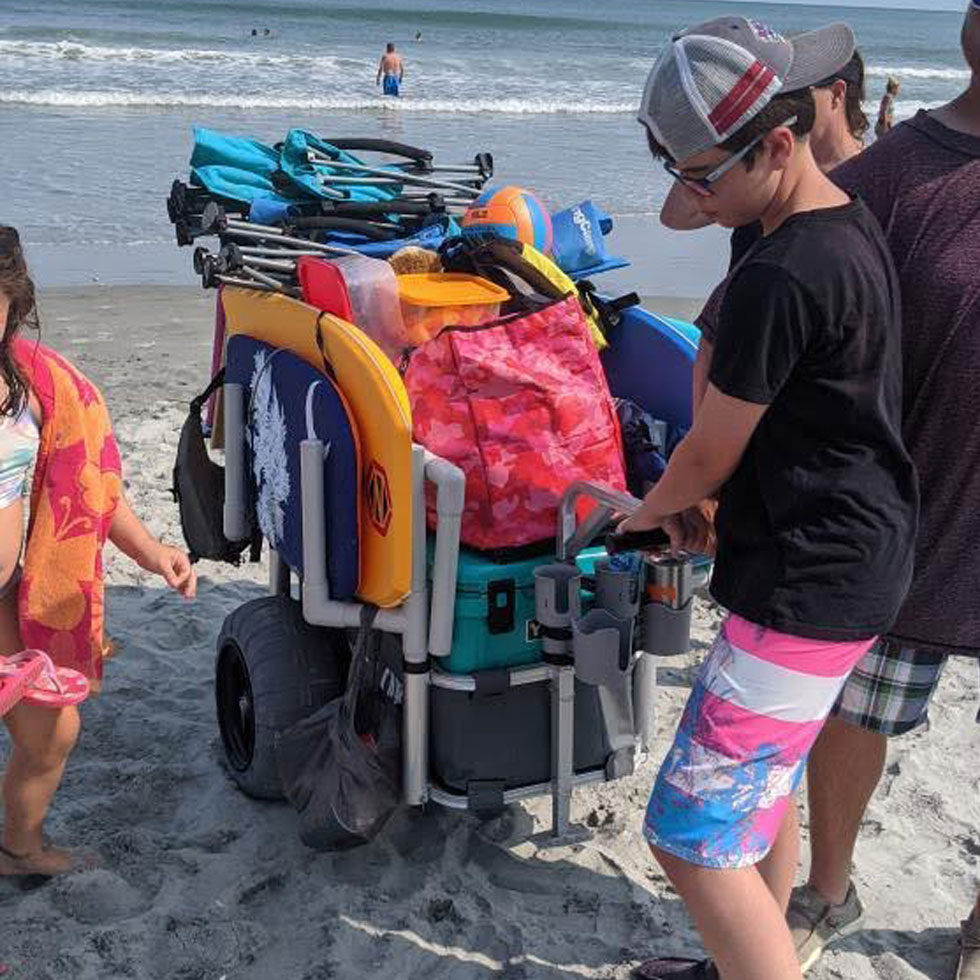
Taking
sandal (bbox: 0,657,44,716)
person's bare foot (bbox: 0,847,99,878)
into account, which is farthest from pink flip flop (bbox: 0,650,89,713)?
person's bare foot (bbox: 0,847,99,878)

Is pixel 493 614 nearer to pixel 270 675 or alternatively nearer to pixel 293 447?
pixel 293 447

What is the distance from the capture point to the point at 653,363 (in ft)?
11.1

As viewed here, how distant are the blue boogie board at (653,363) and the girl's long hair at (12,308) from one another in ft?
4.90

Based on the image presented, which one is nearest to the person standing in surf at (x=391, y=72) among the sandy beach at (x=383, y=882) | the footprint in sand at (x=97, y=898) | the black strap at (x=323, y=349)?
the sandy beach at (x=383, y=882)

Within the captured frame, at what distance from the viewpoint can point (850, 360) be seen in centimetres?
197

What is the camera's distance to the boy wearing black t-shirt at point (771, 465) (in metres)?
1.94

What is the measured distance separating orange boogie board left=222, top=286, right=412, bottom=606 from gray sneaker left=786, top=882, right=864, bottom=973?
1.12 m

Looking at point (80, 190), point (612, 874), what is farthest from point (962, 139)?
point (80, 190)

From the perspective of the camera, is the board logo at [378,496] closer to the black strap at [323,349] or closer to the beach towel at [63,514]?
the black strap at [323,349]

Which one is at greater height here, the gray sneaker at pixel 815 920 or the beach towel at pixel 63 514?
the beach towel at pixel 63 514

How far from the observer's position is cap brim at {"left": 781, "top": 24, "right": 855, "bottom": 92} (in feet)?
6.49

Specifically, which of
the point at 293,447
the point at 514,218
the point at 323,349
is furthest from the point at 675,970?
the point at 514,218

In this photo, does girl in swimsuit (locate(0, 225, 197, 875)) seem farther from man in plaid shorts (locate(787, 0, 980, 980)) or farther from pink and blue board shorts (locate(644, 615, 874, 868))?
man in plaid shorts (locate(787, 0, 980, 980))

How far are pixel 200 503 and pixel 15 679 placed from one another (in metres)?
1.22
